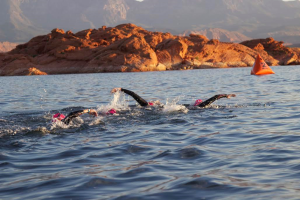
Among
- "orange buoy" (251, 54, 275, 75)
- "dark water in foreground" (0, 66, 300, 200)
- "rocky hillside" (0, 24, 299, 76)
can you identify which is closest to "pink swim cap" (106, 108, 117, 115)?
"dark water in foreground" (0, 66, 300, 200)

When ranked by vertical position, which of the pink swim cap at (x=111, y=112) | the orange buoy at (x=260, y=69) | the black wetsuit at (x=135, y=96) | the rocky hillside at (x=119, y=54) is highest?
the rocky hillside at (x=119, y=54)

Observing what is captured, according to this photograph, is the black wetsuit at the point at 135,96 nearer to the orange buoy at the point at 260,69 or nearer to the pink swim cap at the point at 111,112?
the pink swim cap at the point at 111,112

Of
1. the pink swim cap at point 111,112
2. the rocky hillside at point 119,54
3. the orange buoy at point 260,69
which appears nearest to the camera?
the pink swim cap at point 111,112

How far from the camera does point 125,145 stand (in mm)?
8102

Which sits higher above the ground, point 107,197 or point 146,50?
point 146,50

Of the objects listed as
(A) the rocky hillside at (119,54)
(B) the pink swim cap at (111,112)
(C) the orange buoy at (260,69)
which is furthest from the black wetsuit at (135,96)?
(A) the rocky hillside at (119,54)

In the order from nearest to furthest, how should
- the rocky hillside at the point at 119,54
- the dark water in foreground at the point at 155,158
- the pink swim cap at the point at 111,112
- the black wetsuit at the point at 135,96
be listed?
the dark water in foreground at the point at 155,158
the black wetsuit at the point at 135,96
the pink swim cap at the point at 111,112
the rocky hillside at the point at 119,54

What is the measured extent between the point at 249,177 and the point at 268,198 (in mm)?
848

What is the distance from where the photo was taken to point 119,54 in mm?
76438

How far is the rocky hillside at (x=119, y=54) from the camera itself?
7506 centimetres

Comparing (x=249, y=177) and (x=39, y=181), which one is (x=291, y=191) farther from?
(x=39, y=181)

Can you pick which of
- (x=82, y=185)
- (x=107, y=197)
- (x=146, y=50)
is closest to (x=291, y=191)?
(x=107, y=197)

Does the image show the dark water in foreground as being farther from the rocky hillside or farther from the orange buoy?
the rocky hillside

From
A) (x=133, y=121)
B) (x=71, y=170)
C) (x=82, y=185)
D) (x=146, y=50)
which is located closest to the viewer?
(x=82, y=185)
